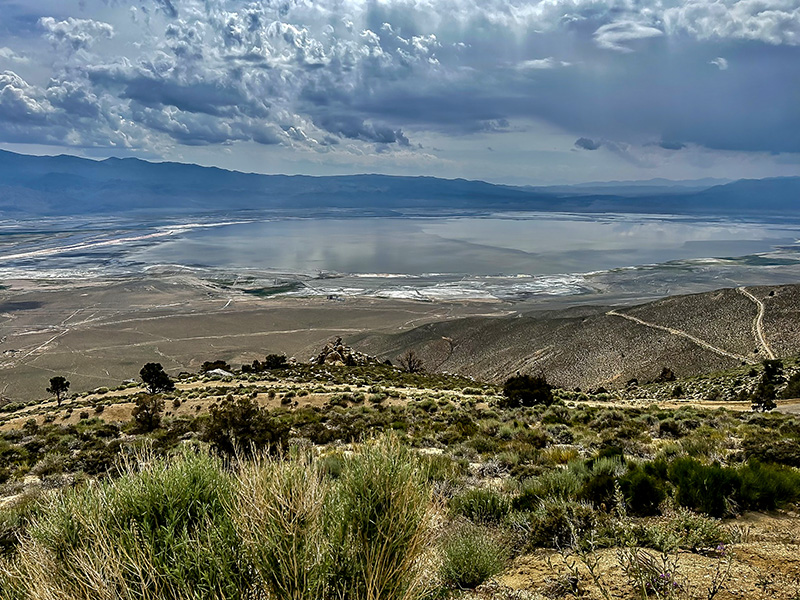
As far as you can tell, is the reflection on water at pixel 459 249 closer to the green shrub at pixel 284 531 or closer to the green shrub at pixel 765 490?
the green shrub at pixel 765 490

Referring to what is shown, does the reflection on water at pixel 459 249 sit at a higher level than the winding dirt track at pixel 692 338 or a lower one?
higher

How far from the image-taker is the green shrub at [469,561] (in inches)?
154

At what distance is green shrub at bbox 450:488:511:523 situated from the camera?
5.32 meters

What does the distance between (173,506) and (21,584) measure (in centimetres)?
83

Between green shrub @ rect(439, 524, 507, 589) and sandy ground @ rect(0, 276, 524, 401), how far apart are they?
4538 centimetres

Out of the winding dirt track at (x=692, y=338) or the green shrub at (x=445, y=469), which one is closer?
the green shrub at (x=445, y=469)

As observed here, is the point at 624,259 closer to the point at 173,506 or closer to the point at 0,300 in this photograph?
the point at 0,300

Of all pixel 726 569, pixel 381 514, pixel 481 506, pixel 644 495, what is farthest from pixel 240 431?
pixel 726 569

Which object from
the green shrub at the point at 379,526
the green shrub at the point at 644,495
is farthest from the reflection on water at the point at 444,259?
the green shrub at the point at 379,526

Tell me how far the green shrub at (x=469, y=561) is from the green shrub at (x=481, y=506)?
1.06 m

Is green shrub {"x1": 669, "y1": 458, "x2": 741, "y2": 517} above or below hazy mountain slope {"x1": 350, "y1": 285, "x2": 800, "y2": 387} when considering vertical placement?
above

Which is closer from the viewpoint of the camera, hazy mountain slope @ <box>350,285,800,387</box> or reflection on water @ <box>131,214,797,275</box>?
hazy mountain slope @ <box>350,285,800,387</box>

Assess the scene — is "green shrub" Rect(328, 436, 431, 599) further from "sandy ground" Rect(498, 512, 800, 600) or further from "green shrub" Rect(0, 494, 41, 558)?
"green shrub" Rect(0, 494, 41, 558)

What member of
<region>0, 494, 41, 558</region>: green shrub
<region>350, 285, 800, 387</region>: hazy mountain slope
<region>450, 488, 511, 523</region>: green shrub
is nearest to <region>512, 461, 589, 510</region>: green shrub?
<region>450, 488, 511, 523</region>: green shrub
